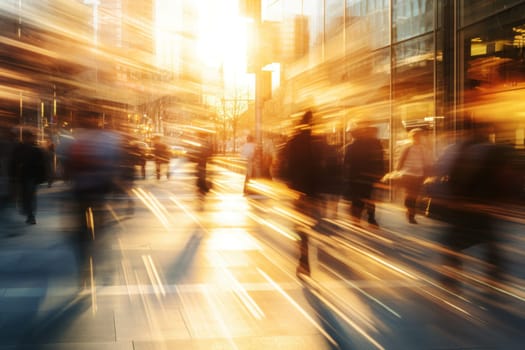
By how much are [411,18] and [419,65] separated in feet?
4.36

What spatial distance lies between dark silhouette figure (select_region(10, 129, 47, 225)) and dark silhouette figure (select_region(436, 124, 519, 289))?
800cm

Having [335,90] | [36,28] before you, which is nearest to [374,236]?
[335,90]

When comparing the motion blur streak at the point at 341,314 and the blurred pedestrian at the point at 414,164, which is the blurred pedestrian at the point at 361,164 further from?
the motion blur streak at the point at 341,314

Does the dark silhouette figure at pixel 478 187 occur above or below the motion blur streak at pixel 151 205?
above

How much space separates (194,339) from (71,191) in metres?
2.97

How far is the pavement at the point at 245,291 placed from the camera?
5.46 meters

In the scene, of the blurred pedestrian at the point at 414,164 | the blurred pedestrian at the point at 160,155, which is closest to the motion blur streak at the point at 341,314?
the blurred pedestrian at the point at 414,164

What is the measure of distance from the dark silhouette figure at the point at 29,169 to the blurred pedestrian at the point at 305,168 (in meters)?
6.15

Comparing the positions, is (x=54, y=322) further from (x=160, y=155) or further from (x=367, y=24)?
(x=160, y=155)

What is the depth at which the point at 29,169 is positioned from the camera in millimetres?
12867

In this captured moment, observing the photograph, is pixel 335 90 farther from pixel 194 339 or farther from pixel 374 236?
pixel 194 339

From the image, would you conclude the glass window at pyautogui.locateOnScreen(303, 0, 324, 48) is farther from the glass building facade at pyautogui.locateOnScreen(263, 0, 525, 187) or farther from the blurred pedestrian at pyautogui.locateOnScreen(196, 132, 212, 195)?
the blurred pedestrian at pyautogui.locateOnScreen(196, 132, 212, 195)

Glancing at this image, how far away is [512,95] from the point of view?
50.0ft

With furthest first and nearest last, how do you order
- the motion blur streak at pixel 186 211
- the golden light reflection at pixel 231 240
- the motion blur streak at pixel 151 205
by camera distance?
the motion blur streak at pixel 186 211 < the motion blur streak at pixel 151 205 < the golden light reflection at pixel 231 240
